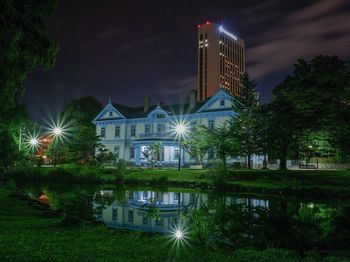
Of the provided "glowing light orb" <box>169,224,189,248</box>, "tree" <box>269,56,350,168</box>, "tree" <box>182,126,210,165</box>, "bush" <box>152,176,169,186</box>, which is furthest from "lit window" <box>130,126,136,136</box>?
"glowing light orb" <box>169,224,189,248</box>

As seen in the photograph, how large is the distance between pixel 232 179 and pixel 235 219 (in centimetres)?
1875

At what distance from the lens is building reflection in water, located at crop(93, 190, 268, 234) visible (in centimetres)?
1482

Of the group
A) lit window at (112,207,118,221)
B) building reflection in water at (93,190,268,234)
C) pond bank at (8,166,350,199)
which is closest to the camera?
building reflection in water at (93,190,268,234)

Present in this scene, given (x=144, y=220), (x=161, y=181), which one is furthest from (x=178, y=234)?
(x=161, y=181)

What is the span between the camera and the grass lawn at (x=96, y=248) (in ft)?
26.1

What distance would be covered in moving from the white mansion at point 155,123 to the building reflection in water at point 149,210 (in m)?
23.2

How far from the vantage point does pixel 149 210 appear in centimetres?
1961

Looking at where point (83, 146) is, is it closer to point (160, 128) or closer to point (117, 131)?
point (117, 131)

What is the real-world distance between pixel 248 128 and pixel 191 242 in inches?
1201

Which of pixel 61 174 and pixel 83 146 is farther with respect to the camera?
pixel 83 146

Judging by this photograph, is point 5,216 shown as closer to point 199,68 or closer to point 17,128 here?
point 17,128

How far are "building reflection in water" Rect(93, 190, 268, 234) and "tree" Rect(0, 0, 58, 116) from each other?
6644mm

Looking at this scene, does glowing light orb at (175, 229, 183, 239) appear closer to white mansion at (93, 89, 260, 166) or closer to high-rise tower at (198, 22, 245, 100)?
white mansion at (93, 89, 260, 166)

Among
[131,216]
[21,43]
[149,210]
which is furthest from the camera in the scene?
[149,210]
